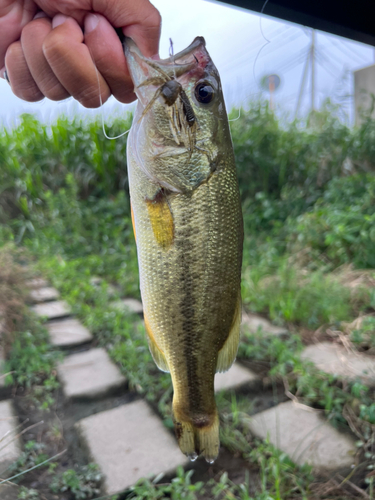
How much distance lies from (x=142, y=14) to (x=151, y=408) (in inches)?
80.4

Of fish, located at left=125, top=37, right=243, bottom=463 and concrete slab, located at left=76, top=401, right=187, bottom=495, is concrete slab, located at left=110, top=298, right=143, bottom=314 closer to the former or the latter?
concrete slab, located at left=76, top=401, right=187, bottom=495

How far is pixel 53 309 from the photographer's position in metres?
3.41

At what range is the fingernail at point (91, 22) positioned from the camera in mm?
949

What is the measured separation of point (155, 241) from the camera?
1.03 metres

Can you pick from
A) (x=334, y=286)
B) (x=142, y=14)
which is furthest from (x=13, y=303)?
(x=334, y=286)

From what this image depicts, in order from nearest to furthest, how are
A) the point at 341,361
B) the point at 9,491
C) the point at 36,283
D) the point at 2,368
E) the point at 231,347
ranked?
the point at 231,347, the point at 9,491, the point at 2,368, the point at 341,361, the point at 36,283

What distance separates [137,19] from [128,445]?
1921 millimetres

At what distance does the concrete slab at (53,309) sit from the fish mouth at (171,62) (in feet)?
8.77

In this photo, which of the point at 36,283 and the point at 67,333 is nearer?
the point at 67,333

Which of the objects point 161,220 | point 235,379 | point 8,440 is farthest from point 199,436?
point 235,379

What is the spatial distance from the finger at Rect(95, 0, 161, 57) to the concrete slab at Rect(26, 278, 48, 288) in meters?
2.76

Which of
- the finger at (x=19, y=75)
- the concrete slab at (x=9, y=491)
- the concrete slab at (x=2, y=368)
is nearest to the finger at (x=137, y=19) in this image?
the finger at (x=19, y=75)

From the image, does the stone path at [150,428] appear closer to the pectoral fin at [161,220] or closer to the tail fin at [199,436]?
the tail fin at [199,436]

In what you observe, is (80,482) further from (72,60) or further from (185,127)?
(72,60)
